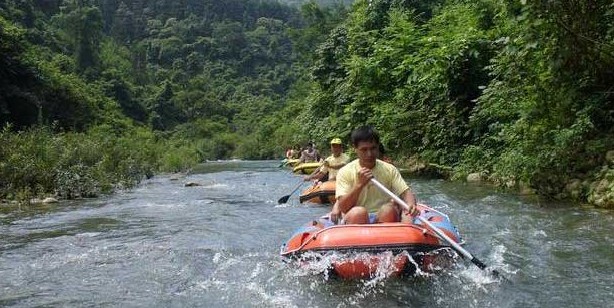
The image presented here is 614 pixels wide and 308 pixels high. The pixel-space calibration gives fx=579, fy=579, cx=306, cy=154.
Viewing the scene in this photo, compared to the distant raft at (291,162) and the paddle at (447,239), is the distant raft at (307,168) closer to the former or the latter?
the distant raft at (291,162)

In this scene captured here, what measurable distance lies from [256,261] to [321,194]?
460 cm

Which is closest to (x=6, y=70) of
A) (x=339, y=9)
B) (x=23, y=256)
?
(x=23, y=256)

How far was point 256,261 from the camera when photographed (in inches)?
239

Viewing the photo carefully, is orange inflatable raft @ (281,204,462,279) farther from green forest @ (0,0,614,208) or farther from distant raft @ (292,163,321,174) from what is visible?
distant raft @ (292,163,321,174)

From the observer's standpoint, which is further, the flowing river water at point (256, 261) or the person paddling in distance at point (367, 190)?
the person paddling in distance at point (367, 190)

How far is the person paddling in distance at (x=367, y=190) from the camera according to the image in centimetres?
502

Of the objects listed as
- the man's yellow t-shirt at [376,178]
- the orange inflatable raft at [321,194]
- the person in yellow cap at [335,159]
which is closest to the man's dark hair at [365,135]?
the man's yellow t-shirt at [376,178]

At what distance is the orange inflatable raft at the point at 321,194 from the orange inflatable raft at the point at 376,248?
547cm

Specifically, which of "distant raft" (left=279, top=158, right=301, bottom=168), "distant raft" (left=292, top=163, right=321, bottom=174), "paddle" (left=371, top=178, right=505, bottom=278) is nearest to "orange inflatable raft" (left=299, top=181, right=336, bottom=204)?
"paddle" (left=371, top=178, right=505, bottom=278)

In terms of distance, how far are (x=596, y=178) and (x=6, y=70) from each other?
686 inches

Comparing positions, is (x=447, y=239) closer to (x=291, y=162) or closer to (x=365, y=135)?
(x=365, y=135)

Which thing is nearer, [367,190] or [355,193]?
[355,193]

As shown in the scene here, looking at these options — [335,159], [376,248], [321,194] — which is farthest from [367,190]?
[321,194]

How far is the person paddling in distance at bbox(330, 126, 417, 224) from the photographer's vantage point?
502 centimetres
